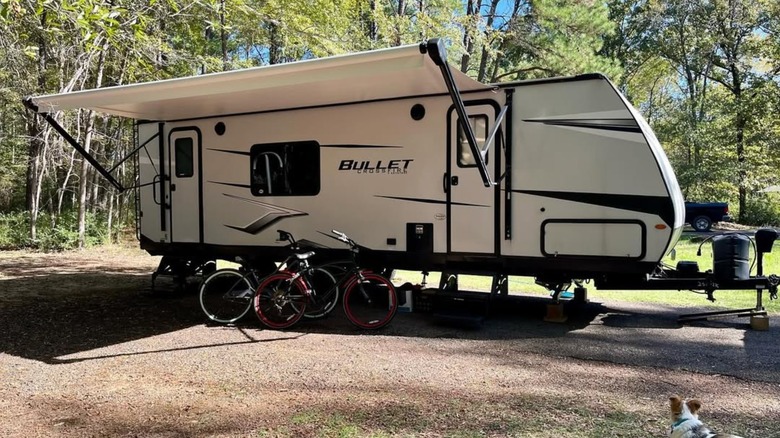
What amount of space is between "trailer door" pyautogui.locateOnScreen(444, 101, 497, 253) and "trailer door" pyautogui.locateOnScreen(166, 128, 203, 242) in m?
3.54

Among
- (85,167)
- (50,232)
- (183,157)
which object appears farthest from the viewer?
(50,232)

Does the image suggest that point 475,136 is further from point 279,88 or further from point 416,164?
point 279,88

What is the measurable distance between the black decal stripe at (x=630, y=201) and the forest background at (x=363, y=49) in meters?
4.73

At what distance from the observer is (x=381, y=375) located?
13.8 feet

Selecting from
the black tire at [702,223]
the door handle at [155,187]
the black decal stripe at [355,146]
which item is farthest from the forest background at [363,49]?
the black tire at [702,223]

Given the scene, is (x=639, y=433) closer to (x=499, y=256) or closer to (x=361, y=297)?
(x=499, y=256)

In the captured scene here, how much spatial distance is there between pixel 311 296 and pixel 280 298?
1.05 ft

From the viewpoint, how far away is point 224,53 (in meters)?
15.1

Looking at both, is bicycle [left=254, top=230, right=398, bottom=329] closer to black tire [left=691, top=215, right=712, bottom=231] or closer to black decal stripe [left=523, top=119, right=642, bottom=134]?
black decal stripe [left=523, top=119, right=642, bottom=134]

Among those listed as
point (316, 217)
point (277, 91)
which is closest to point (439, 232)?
point (316, 217)

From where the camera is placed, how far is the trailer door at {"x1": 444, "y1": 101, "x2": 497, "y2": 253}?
579 cm

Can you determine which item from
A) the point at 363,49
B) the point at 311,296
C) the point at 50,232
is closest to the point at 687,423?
the point at 311,296

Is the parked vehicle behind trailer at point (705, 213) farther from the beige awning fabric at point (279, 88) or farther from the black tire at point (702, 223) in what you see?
the beige awning fabric at point (279, 88)

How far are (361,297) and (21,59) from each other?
393 inches
